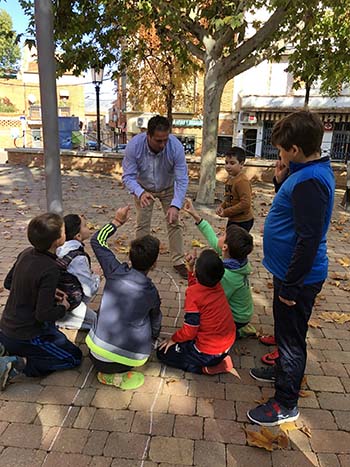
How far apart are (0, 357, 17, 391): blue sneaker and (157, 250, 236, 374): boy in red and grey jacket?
1.04m

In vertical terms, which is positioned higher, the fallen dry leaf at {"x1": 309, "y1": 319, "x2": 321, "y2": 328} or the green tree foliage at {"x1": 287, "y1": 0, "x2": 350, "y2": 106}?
the green tree foliage at {"x1": 287, "y1": 0, "x2": 350, "y2": 106}

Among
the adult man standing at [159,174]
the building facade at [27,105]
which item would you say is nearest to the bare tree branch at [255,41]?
the adult man standing at [159,174]

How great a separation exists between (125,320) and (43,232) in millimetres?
779

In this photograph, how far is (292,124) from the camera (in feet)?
6.77

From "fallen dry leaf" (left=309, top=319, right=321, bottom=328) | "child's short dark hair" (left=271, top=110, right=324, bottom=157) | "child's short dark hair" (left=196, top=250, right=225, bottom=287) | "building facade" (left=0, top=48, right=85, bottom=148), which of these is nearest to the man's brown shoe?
"fallen dry leaf" (left=309, top=319, right=321, bottom=328)

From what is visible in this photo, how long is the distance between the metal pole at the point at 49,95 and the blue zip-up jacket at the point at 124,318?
6.28 feet

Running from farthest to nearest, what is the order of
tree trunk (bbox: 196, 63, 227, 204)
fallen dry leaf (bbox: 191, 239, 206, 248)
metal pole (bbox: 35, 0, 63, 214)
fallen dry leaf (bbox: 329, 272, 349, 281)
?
tree trunk (bbox: 196, 63, 227, 204)
fallen dry leaf (bbox: 191, 239, 206, 248)
fallen dry leaf (bbox: 329, 272, 349, 281)
metal pole (bbox: 35, 0, 63, 214)

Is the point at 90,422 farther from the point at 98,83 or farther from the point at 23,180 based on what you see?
the point at 98,83

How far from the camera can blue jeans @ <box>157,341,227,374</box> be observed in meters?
2.79

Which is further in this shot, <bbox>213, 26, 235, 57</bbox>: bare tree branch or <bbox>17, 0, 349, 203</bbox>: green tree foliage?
<bbox>213, 26, 235, 57</bbox>: bare tree branch

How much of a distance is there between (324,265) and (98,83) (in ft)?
39.7

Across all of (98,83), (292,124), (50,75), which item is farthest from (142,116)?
(292,124)

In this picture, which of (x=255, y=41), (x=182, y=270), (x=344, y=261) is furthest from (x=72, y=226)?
(x=255, y=41)

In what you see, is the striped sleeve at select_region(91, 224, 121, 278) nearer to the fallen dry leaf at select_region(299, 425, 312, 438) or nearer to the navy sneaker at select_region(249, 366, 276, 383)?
the navy sneaker at select_region(249, 366, 276, 383)
